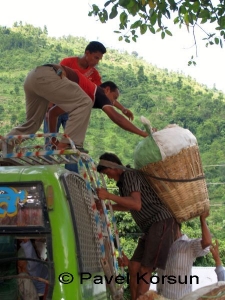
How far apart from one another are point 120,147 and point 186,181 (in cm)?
2142

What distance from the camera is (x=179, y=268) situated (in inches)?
169

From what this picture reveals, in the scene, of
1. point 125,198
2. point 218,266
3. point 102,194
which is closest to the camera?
point 102,194

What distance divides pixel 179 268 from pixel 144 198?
55 centimetres

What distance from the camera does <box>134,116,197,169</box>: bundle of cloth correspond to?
13.3 ft

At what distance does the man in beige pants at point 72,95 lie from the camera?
15.2 ft

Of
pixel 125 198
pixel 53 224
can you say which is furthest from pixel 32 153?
pixel 53 224

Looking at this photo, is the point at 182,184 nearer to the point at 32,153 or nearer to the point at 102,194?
the point at 102,194

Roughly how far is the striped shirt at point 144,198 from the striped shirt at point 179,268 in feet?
0.80

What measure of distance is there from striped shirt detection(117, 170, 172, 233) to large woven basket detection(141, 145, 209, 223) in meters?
0.05

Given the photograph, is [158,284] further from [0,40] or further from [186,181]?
[0,40]

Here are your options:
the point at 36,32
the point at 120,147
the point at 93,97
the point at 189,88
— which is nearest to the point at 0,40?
the point at 36,32

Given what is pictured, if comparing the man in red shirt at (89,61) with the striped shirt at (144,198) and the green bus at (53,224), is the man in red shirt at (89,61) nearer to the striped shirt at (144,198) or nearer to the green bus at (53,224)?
the striped shirt at (144,198)

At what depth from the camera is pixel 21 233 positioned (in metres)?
2.94

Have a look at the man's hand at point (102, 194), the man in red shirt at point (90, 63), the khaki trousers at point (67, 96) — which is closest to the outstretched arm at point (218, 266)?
the man's hand at point (102, 194)
